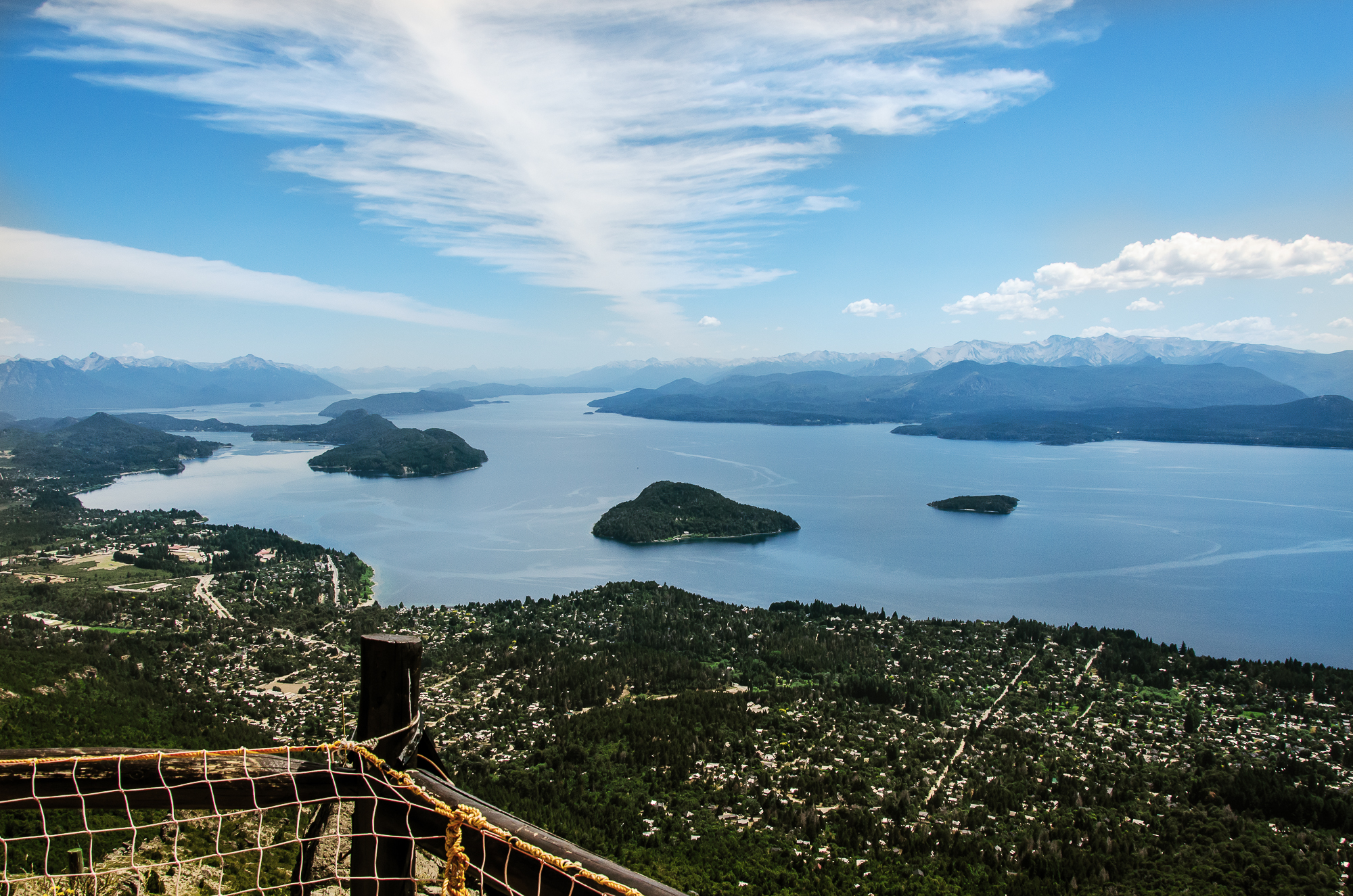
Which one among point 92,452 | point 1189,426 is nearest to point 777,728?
point 92,452

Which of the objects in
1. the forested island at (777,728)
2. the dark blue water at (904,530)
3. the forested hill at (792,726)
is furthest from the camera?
the dark blue water at (904,530)

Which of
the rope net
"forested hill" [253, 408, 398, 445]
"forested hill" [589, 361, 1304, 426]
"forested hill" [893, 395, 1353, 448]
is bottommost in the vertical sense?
"forested hill" [253, 408, 398, 445]

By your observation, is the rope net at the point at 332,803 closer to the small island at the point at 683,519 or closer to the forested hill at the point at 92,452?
the small island at the point at 683,519

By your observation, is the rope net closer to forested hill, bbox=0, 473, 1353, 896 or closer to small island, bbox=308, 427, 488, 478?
forested hill, bbox=0, 473, 1353, 896

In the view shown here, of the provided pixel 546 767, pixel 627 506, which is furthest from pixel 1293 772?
pixel 627 506

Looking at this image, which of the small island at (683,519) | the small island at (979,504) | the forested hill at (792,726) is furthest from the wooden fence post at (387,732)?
the small island at (979,504)

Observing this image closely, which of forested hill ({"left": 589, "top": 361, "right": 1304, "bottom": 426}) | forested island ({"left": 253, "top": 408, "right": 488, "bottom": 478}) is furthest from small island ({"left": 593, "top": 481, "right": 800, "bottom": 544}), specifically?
forested hill ({"left": 589, "top": 361, "right": 1304, "bottom": 426})

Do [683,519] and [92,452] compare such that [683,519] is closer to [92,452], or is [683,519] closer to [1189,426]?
[92,452]
